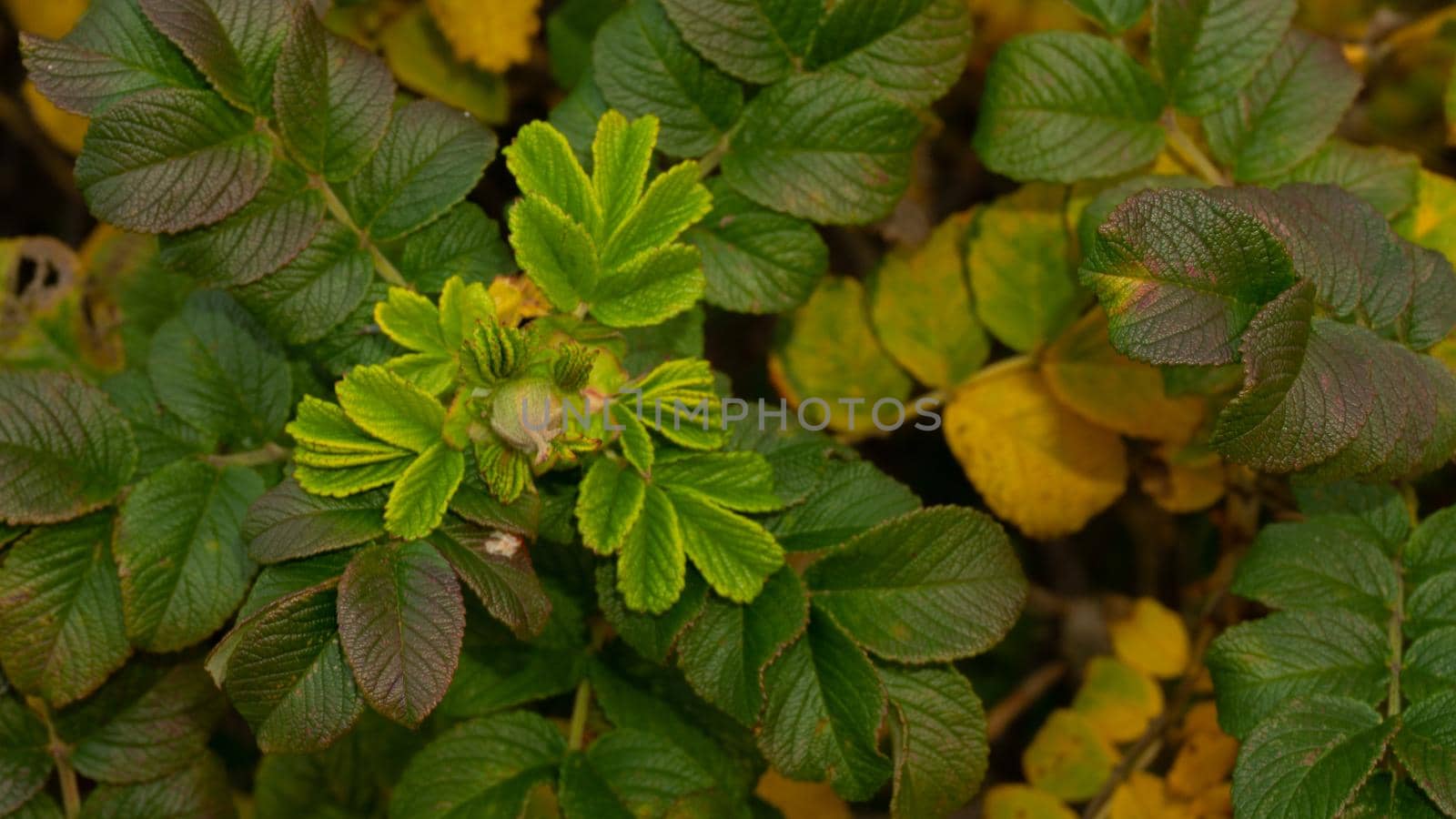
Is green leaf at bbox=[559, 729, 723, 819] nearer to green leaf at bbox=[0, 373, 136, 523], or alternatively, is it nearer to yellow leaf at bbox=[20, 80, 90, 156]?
green leaf at bbox=[0, 373, 136, 523]

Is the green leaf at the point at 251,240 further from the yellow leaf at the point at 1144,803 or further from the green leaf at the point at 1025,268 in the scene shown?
the yellow leaf at the point at 1144,803

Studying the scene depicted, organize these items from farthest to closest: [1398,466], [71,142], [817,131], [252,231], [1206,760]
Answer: [71,142]
[1206,760]
[817,131]
[252,231]
[1398,466]

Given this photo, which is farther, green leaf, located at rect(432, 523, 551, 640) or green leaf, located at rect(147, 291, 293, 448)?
green leaf, located at rect(147, 291, 293, 448)

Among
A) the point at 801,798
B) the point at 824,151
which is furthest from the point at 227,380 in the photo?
the point at 801,798

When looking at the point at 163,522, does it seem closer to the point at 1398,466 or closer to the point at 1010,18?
the point at 1398,466

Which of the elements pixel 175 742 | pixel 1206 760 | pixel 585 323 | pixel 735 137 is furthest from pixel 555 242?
pixel 1206 760

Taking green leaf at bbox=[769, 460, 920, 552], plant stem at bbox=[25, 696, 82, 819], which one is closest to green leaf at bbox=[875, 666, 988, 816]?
green leaf at bbox=[769, 460, 920, 552]
